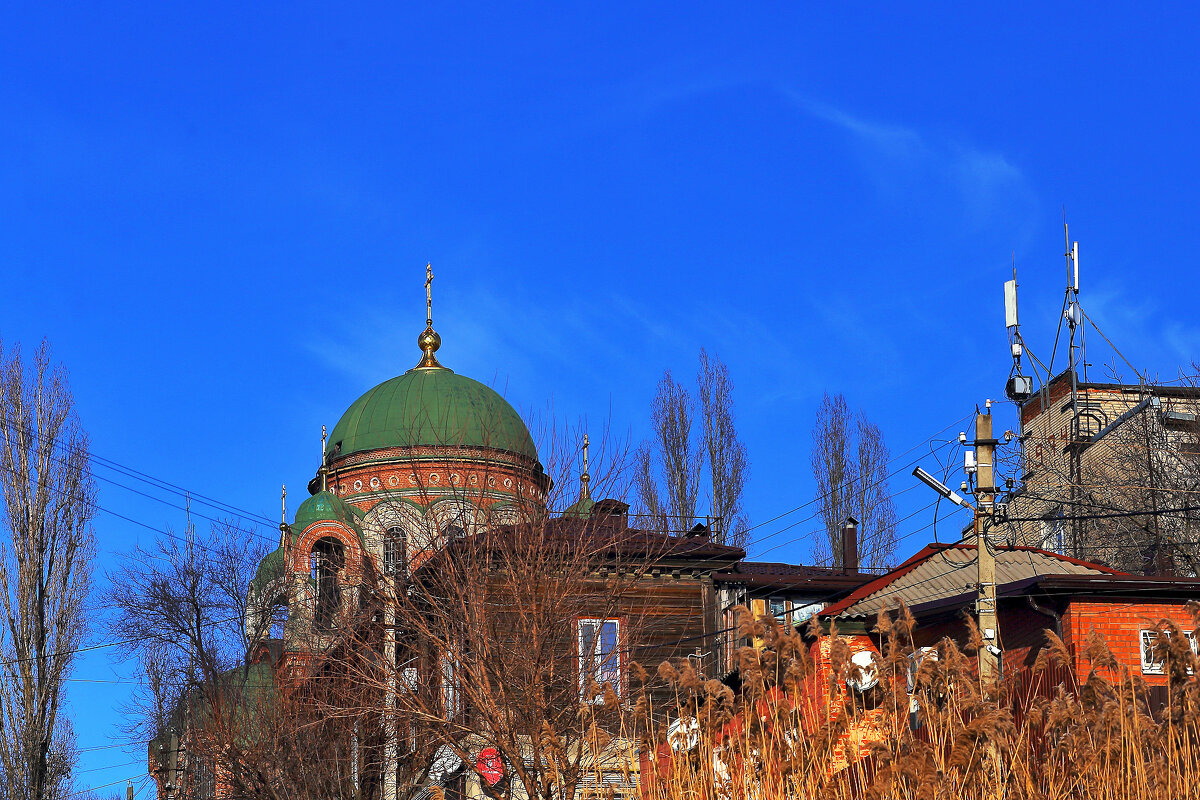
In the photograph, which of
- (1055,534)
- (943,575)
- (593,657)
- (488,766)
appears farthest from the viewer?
(1055,534)

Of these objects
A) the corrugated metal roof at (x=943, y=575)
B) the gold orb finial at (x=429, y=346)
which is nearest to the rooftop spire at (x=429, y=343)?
the gold orb finial at (x=429, y=346)

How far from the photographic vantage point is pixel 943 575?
2320 centimetres

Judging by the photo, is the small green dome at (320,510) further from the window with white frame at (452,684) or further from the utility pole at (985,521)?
the utility pole at (985,521)

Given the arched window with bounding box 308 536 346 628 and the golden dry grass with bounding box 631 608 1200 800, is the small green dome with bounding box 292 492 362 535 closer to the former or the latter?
the arched window with bounding box 308 536 346 628

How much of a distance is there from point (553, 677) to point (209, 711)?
14.7m

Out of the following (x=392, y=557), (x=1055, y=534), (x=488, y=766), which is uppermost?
(x=1055, y=534)

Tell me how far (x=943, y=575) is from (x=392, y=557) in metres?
8.80

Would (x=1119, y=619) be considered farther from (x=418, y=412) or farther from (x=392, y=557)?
(x=418, y=412)

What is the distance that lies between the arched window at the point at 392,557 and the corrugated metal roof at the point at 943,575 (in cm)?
621

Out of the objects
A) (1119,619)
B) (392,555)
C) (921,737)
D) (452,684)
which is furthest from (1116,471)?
(921,737)

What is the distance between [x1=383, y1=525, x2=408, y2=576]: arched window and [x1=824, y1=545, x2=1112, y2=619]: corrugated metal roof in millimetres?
6209

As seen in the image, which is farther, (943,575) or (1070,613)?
(943,575)

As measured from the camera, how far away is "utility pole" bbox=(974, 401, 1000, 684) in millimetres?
13570

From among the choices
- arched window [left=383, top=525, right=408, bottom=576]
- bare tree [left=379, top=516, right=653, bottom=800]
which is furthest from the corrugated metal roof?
arched window [left=383, top=525, right=408, bottom=576]
